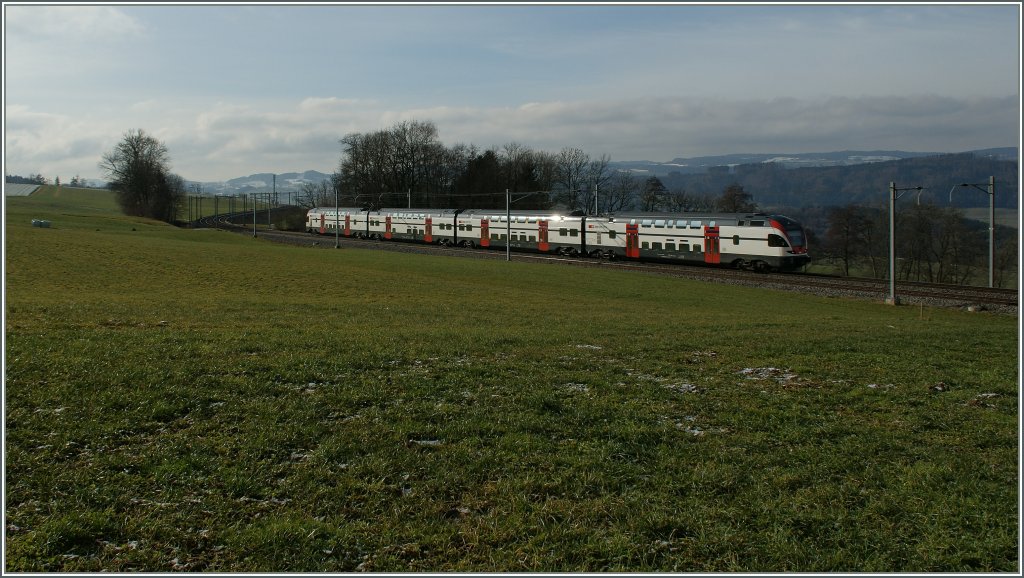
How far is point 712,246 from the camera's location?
1837 inches

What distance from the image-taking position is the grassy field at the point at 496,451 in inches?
209

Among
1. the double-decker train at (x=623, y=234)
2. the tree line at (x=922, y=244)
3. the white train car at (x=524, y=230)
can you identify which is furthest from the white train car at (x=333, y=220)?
the tree line at (x=922, y=244)

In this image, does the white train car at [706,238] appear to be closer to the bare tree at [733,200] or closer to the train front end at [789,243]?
the train front end at [789,243]

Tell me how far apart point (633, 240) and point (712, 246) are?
6.77 m

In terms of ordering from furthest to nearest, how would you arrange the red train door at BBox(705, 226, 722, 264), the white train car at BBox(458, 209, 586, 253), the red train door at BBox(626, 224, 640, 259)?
1. the white train car at BBox(458, 209, 586, 253)
2. the red train door at BBox(626, 224, 640, 259)
3. the red train door at BBox(705, 226, 722, 264)

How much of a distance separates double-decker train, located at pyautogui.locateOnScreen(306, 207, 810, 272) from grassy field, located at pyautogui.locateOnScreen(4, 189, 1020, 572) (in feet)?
97.5

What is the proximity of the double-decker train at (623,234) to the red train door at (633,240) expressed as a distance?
1 cm

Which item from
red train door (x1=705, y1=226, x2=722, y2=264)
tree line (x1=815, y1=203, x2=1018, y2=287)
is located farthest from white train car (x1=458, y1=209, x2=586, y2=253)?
tree line (x1=815, y1=203, x2=1018, y2=287)

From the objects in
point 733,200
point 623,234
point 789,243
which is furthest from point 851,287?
point 733,200

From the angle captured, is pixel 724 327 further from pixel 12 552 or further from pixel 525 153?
pixel 525 153

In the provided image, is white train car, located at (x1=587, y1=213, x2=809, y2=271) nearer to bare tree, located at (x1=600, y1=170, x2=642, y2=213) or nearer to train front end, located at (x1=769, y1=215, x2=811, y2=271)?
train front end, located at (x1=769, y1=215, x2=811, y2=271)

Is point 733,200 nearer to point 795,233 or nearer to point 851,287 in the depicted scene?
point 795,233

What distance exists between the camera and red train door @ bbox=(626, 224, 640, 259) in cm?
5169

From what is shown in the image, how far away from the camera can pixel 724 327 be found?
18.1 m
